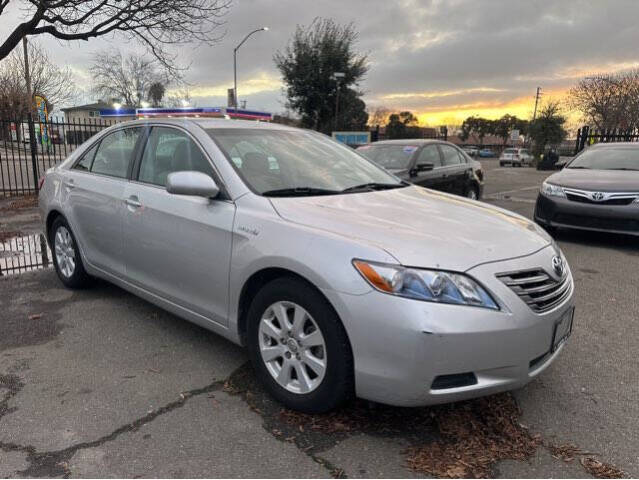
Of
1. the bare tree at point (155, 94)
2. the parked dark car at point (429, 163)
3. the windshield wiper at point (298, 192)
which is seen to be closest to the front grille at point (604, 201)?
the parked dark car at point (429, 163)

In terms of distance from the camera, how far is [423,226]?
2678mm

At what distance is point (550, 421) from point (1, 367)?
3.40 meters

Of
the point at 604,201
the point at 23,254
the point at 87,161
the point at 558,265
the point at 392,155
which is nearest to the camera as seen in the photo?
the point at 558,265

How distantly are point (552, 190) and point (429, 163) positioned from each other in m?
1.92

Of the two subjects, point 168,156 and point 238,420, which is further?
point 168,156

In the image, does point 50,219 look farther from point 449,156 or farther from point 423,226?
point 449,156

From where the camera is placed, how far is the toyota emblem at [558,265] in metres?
2.70

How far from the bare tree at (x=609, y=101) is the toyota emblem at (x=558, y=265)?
4631 centimetres

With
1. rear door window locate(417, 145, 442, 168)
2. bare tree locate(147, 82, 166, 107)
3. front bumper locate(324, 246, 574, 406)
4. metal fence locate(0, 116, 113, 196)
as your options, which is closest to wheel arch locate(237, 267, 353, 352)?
front bumper locate(324, 246, 574, 406)

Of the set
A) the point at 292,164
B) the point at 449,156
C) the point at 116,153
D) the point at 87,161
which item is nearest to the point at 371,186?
the point at 292,164

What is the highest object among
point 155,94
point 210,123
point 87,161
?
point 155,94

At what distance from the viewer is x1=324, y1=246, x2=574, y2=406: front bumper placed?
7.22 ft

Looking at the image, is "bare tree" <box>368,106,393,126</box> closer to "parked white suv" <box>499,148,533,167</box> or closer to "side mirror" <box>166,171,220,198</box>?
"parked white suv" <box>499,148,533,167</box>

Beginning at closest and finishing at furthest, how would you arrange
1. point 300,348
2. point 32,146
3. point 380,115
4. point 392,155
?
point 300,348 < point 392,155 < point 32,146 < point 380,115
